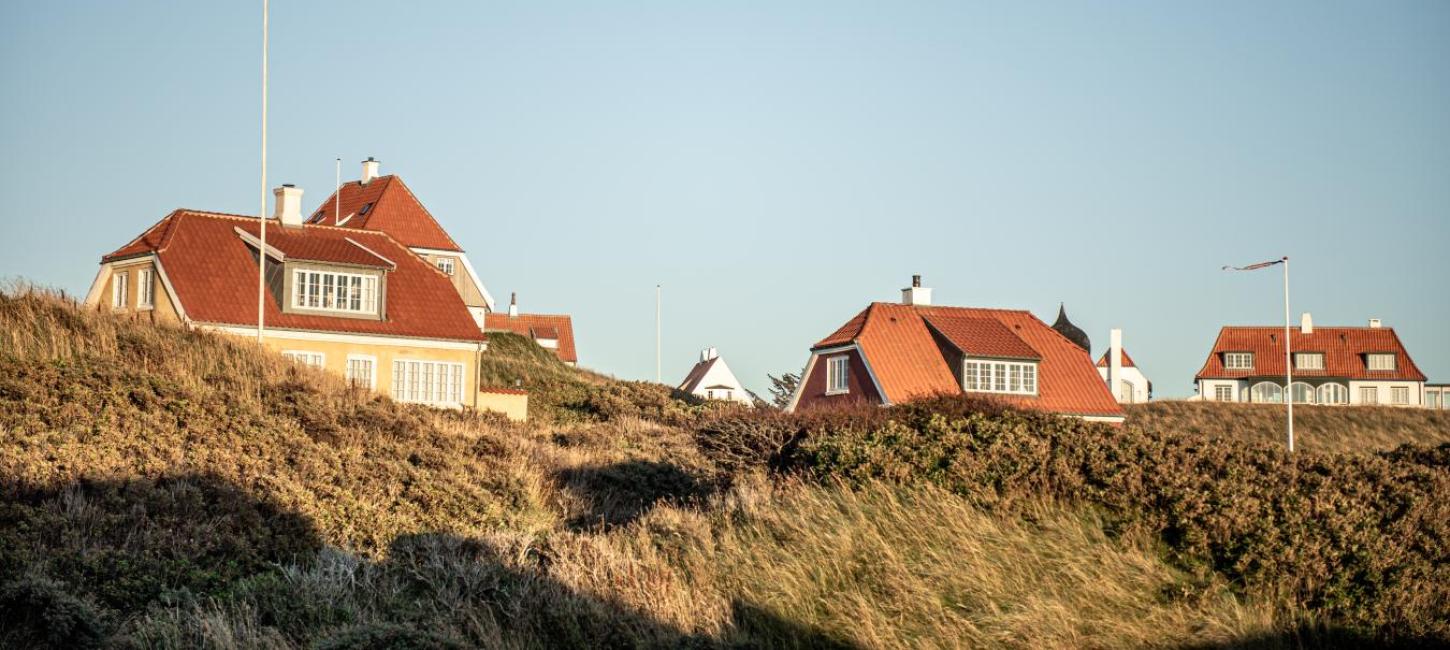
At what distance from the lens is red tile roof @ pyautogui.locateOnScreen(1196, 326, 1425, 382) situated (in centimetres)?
9344

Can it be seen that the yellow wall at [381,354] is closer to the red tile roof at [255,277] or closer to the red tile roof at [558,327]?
the red tile roof at [255,277]

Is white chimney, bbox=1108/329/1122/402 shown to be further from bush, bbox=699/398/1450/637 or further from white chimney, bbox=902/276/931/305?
bush, bbox=699/398/1450/637

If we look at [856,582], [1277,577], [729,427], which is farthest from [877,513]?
[729,427]

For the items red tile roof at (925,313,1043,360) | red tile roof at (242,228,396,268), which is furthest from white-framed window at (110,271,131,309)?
red tile roof at (925,313,1043,360)

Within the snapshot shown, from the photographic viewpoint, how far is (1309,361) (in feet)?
310

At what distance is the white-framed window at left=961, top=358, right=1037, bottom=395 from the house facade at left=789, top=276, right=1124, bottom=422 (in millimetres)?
33

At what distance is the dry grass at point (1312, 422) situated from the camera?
68500 mm

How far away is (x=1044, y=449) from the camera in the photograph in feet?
51.5

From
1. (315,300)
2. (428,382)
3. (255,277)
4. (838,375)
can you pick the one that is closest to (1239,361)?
(838,375)

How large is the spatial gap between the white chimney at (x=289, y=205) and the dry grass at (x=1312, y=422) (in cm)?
3937

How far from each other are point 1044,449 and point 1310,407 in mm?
65699

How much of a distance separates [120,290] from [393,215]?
55.8 feet

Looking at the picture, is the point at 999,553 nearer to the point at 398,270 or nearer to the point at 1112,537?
the point at 1112,537

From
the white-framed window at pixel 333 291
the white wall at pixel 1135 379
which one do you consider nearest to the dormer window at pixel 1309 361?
the white wall at pixel 1135 379
